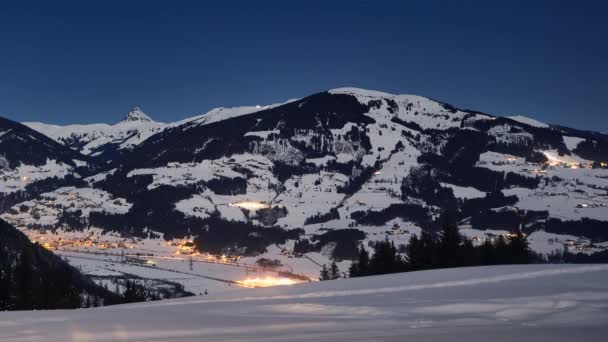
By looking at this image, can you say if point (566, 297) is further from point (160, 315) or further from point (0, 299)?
point (0, 299)

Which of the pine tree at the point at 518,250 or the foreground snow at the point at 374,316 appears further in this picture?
the pine tree at the point at 518,250

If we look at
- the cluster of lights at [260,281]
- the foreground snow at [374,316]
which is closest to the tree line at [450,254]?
the foreground snow at [374,316]

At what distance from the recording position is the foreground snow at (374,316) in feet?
33.4

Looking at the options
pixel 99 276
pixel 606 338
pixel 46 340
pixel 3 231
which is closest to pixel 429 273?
pixel 606 338

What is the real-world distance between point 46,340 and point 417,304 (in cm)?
915

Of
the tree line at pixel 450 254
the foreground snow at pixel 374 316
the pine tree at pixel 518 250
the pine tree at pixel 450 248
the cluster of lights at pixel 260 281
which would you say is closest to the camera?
the foreground snow at pixel 374 316

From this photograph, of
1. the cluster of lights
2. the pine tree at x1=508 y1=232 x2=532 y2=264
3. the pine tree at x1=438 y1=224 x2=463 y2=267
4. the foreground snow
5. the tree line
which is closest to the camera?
the foreground snow

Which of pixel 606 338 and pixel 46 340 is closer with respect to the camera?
pixel 606 338

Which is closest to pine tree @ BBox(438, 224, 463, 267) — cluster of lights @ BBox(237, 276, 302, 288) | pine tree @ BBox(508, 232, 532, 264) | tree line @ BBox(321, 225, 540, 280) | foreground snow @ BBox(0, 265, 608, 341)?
tree line @ BBox(321, 225, 540, 280)

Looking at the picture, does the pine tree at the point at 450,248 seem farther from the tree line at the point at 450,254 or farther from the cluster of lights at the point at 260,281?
the cluster of lights at the point at 260,281

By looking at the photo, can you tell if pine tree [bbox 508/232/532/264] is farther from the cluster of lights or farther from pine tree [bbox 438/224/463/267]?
the cluster of lights

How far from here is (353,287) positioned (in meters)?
20.1

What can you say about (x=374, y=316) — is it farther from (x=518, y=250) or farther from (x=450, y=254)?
(x=518, y=250)

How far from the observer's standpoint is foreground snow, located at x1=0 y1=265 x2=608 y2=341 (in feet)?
33.4
